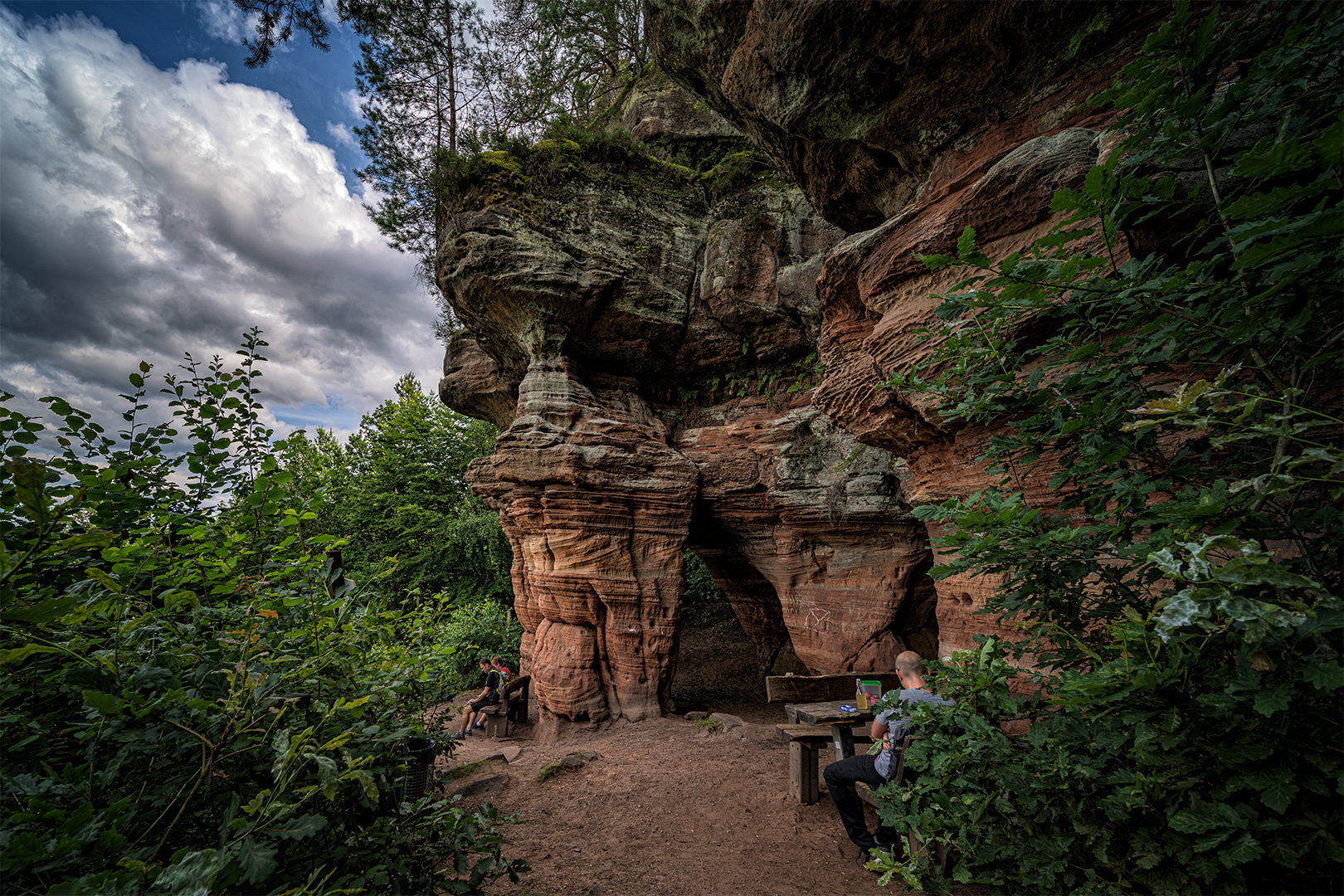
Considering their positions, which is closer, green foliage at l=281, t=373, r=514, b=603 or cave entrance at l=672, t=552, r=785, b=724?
cave entrance at l=672, t=552, r=785, b=724

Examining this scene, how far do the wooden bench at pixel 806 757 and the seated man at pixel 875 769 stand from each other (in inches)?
25.2

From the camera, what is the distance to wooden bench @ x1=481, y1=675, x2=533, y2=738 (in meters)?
8.51

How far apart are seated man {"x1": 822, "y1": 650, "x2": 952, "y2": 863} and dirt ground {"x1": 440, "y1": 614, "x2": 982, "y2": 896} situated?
8.2 inches

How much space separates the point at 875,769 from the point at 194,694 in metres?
3.77

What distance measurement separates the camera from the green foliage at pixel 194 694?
110 centimetres

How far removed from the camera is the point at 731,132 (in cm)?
1031

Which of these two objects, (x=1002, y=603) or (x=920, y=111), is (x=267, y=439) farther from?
(x=920, y=111)

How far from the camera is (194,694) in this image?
147 cm

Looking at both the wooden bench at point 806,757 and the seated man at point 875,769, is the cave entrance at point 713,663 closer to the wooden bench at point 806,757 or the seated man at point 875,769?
the wooden bench at point 806,757

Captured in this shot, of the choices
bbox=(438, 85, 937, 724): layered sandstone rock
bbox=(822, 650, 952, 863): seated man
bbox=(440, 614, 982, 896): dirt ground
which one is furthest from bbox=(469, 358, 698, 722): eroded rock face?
bbox=(822, 650, 952, 863): seated man

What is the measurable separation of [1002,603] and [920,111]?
15.8 ft

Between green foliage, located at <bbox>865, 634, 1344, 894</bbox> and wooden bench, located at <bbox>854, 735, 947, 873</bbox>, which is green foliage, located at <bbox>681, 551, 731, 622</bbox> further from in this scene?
green foliage, located at <bbox>865, 634, 1344, 894</bbox>

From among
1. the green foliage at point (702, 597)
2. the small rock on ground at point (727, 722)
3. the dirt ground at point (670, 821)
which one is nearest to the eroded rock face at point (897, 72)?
the dirt ground at point (670, 821)

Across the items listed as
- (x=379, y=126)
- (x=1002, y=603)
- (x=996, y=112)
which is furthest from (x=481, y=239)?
(x=1002, y=603)
